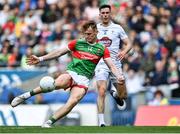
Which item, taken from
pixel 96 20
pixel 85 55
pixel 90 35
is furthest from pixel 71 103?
pixel 96 20

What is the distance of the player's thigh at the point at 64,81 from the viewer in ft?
54.4

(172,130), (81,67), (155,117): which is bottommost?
(155,117)

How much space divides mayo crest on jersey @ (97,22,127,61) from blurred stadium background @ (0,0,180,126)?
323 centimetres

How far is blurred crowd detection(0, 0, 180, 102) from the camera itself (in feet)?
82.6

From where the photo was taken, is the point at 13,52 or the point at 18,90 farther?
the point at 13,52

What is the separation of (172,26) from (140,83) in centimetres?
261

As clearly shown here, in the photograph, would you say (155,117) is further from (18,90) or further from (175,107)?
(18,90)

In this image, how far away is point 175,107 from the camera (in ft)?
74.4

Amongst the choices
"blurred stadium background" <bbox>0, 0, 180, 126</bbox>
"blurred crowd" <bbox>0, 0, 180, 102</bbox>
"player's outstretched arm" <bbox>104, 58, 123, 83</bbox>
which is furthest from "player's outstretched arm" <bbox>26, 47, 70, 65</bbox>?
"blurred crowd" <bbox>0, 0, 180, 102</bbox>

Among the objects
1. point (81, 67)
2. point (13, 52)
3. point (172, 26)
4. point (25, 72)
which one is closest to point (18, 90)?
point (25, 72)

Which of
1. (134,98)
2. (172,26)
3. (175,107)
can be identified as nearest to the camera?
(175,107)

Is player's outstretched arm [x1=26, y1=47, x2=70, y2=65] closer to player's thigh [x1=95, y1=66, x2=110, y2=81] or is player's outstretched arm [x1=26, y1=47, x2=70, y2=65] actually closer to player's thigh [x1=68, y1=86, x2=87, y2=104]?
player's thigh [x1=68, y1=86, x2=87, y2=104]

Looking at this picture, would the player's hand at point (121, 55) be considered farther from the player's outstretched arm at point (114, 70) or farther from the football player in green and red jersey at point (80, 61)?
the player's outstretched arm at point (114, 70)

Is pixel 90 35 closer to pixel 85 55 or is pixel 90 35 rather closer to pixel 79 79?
pixel 85 55
